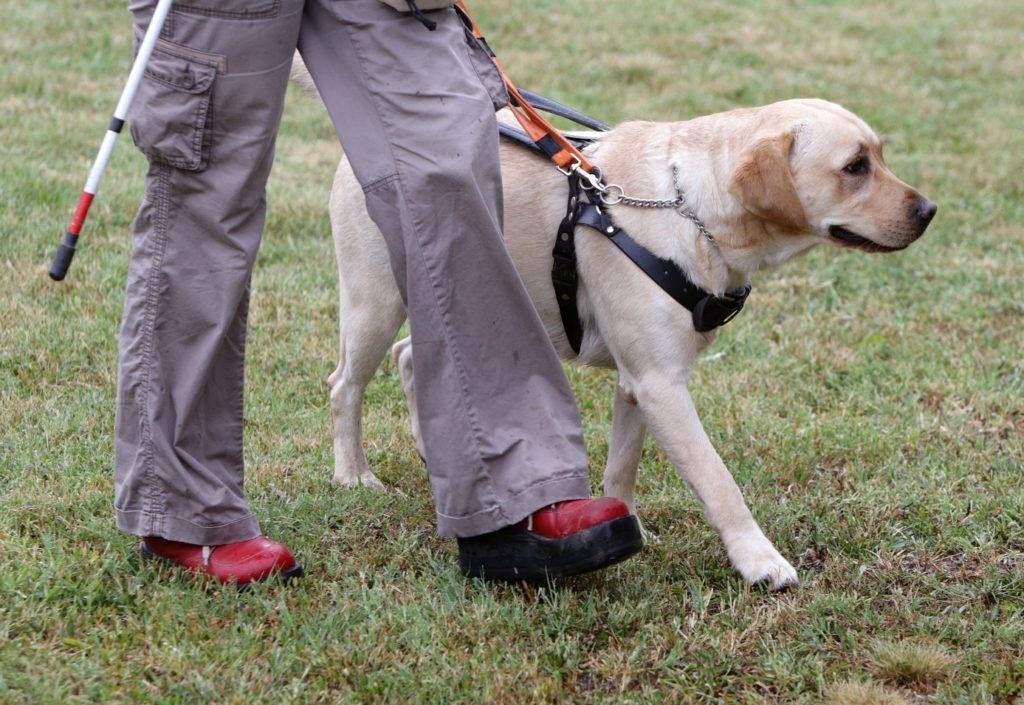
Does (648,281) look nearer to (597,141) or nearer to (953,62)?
(597,141)

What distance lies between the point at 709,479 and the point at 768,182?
0.83 metres

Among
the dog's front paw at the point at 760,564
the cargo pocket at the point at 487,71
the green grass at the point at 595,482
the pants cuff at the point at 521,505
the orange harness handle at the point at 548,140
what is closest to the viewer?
the green grass at the point at 595,482

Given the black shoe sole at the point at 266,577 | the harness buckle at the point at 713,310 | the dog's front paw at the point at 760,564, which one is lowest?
the black shoe sole at the point at 266,577

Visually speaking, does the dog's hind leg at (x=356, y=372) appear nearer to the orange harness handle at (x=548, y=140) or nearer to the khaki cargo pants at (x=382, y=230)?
the orange harness handle at (x=548, y=140)

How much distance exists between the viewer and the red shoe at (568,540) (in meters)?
3.16

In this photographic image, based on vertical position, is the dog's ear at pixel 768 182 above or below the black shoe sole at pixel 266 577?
above

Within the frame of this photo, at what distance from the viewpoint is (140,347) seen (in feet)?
10.3

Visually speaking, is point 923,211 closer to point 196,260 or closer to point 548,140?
point 548,140

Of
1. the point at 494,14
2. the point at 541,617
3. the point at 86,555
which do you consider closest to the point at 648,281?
the point at 541,617

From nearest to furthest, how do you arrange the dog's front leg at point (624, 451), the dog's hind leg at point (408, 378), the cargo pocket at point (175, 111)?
the cargo pocket at point (175, 111)
the dog's front leg at point (624, 451)
the dog's hind leg at point (408, 378)

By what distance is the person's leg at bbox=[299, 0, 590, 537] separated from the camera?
10.00 ft

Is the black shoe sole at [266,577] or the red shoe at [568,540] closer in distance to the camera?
the red shoe at [568,540]

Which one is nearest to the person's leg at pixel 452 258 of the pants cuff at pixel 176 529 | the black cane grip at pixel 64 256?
the pants cuff at pixel 176 529

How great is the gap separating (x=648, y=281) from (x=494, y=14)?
345 inches
